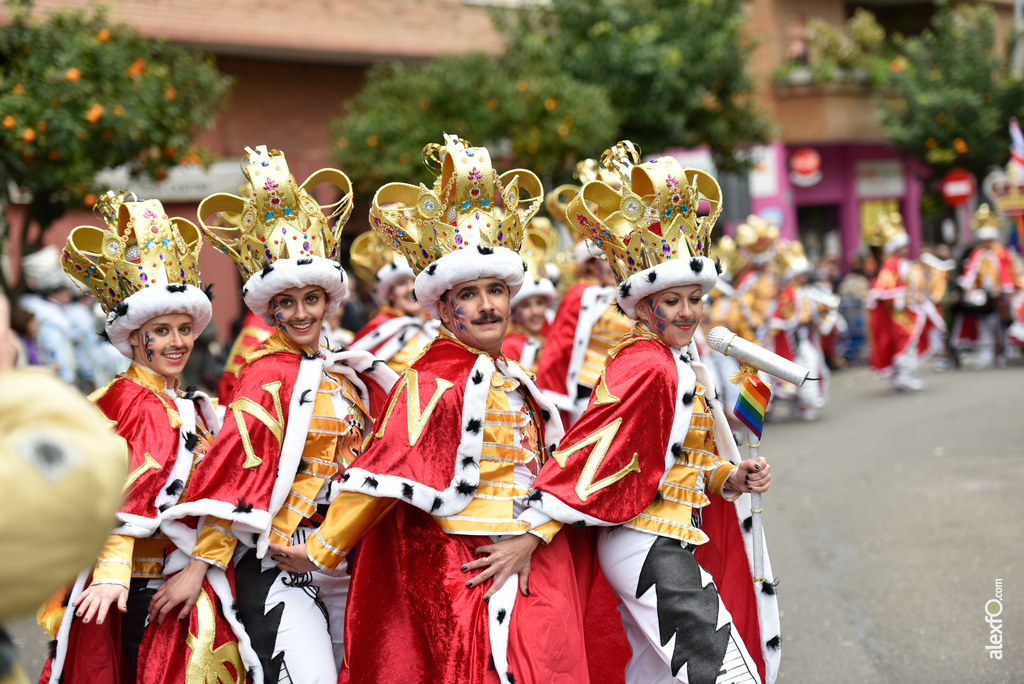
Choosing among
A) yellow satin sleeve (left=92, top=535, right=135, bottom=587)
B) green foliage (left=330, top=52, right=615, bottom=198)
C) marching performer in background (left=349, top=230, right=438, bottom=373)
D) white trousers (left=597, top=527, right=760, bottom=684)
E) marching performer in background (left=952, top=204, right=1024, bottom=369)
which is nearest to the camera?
white trousers (left=597, top=527, right=760, bottom=684)

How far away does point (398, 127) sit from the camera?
1411cm

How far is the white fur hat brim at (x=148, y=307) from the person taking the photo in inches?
147

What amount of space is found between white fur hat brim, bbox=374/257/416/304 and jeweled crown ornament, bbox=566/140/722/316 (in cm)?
303

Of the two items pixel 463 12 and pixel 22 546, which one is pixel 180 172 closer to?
pixel 463 12

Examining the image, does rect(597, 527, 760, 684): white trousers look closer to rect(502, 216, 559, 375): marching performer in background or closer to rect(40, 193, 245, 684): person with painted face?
rect(40, 193, 245, 684): person with painted face

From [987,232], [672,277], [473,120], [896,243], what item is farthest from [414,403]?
[987,232]

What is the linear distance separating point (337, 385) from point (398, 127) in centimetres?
1078

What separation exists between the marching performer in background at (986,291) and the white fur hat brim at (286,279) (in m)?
14.2

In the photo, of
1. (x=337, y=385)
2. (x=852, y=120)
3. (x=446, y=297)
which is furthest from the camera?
(x=852, y=120)

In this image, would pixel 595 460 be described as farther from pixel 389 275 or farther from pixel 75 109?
pixel 75 109

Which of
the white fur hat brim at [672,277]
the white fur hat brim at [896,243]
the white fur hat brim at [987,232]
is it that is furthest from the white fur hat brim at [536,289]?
the white fur hat brim at [987,232]

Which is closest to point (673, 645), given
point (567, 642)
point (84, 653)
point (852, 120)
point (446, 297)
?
point (567, 642)

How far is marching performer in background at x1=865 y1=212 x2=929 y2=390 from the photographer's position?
14141mm

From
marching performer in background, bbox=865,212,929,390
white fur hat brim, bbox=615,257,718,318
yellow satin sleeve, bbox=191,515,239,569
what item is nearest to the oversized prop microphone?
white fur hat brim, bbox=615,257,718,318
